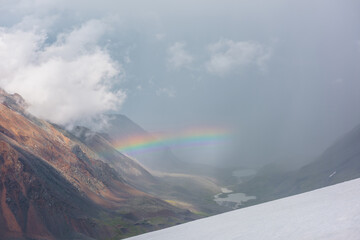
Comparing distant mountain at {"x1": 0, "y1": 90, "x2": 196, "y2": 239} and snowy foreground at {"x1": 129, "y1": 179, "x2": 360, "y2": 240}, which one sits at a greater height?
distant mountain at {"x1": 0, "y1": 90, "x2": 196, "y2": 239}

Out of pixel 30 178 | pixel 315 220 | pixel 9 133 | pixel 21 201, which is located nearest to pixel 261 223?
pixel 315 220

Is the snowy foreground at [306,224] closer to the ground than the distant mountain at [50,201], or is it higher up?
closer to the ground

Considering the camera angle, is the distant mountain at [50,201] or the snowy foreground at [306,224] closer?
the snowy foreground at [306,224]

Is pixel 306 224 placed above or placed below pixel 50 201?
below

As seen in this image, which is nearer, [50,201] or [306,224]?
[306,224]

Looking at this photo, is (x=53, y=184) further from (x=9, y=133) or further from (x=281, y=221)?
(x=281, y=221)

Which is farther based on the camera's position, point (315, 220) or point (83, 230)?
point (83, 230)

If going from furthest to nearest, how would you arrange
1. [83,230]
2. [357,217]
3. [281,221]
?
[83,230] < [281,221] < [357,217]

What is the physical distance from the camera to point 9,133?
6211 inches

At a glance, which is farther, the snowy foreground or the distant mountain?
the distant mountain

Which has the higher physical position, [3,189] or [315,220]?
[3,189]

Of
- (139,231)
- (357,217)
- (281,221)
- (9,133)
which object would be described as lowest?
(357,217)

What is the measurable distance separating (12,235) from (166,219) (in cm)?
8989

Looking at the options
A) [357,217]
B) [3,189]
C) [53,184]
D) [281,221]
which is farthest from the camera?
[53,184]
